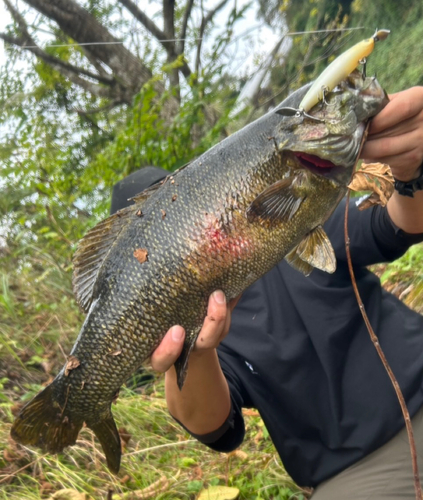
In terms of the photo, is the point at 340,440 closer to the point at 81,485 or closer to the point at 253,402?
the point at 253,402

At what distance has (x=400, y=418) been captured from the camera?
1.88 meters

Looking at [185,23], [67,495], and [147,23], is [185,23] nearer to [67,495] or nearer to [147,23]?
[147,23]

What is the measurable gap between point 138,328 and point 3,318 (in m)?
3.13

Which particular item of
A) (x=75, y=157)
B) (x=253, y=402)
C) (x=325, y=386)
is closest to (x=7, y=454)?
(x=253, y=402)

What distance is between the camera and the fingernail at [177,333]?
1.47 m

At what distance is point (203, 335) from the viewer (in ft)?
5.03

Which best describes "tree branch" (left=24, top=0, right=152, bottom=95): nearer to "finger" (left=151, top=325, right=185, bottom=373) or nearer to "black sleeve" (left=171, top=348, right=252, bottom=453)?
"black sleeve" (left=171, top=348, right=252, bottom=453)

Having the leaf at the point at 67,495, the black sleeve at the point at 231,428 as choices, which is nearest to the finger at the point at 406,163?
the black sleeve at the point at 231,428

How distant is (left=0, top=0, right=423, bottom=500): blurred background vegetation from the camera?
2.57 metres

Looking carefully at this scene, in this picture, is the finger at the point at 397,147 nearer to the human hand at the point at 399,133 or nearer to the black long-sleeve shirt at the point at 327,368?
the human hand at the point at 399,133

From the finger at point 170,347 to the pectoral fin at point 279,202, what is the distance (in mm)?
451

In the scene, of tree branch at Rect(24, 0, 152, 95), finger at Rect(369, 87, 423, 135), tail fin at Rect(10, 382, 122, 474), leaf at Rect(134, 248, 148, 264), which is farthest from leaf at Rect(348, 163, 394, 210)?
tree branch at Rect(24, 0, 152, 95)

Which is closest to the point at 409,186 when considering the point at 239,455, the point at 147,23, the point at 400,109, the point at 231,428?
the point at 400,109

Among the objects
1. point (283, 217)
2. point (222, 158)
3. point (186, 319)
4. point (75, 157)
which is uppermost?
point (75, 157)
